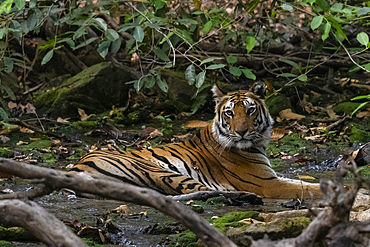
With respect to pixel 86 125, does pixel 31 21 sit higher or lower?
higher

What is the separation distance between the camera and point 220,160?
4.91m

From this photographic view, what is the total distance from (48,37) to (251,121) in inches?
238

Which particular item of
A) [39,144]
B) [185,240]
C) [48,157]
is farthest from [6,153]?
[185,240]

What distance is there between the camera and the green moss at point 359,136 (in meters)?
6.47

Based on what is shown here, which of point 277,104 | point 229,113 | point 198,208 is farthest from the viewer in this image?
point 277,104

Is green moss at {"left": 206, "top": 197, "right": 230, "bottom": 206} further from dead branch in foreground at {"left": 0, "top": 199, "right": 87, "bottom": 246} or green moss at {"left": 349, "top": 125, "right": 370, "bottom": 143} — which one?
green moss at {"left": 349, "top": 125, "right": 370, "bottom": 143}

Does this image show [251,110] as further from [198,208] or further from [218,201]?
[198,208]

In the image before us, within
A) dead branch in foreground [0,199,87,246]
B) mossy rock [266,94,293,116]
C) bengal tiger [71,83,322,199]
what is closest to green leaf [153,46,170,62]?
bengal tiger [71,83,322,199]

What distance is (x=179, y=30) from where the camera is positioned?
499 centimetres

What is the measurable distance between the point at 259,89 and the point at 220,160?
0.87 metres

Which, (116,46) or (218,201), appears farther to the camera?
(116,46)

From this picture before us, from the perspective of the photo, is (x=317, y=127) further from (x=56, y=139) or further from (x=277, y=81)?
(x=56, y=139)

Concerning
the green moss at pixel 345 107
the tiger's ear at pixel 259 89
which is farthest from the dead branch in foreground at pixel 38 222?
the green moss at pixel 345 107

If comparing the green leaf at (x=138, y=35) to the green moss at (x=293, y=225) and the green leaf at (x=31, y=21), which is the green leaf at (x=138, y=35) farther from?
the green moss at (x=293, y=225)
